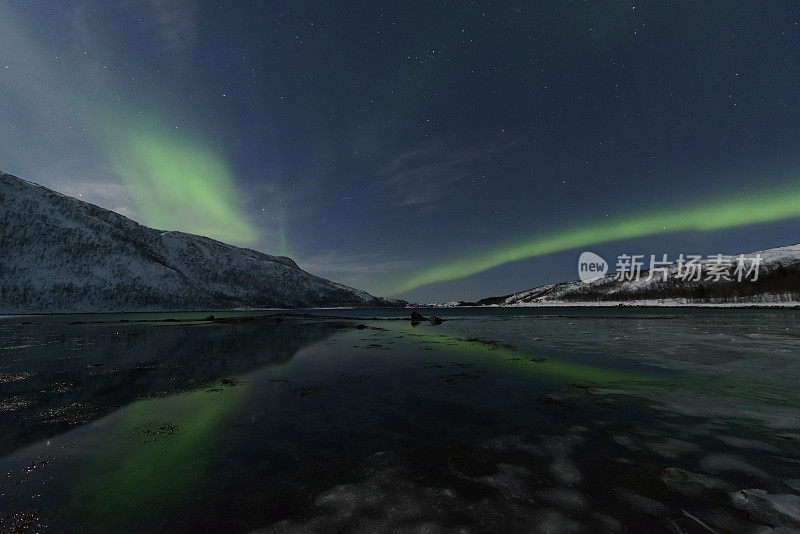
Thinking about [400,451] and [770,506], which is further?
[400,451]

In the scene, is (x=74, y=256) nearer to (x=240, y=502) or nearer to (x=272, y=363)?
(x=272, y=363)

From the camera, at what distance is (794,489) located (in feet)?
16.6

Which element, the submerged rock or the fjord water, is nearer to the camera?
the submerged rock

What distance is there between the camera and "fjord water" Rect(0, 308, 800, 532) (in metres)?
4.43

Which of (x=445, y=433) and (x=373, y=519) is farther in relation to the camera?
(x=445, y=433)

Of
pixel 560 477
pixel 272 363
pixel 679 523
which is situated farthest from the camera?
pixel 272 363

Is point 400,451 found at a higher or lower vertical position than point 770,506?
lower

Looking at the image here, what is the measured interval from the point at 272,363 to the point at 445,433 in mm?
12935

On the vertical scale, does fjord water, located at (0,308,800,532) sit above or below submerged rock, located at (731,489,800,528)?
below

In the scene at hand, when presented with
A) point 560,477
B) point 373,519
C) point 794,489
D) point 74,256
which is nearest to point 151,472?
point 373,519

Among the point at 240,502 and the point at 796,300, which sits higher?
the point at 796,300

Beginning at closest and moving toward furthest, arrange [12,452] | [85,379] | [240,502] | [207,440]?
[240,502]
[12,452]
[207,440]
[85,379]

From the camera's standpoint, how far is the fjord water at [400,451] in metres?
4.43

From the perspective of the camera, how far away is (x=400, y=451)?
664 centimetres
